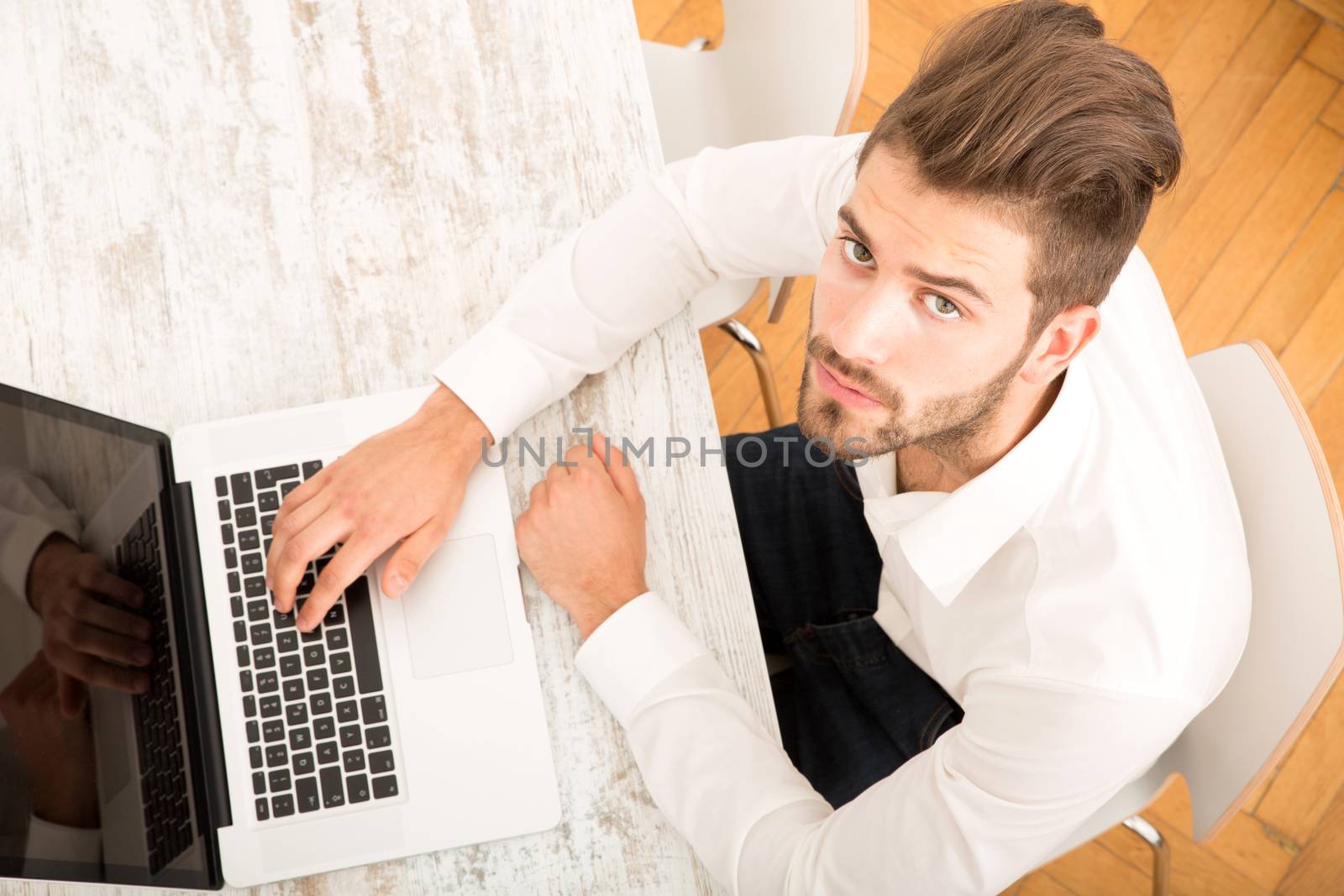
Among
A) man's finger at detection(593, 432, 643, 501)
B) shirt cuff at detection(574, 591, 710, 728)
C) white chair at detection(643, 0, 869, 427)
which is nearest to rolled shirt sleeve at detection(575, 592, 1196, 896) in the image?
shirt cuff at detection(574, 591, 710, 728)

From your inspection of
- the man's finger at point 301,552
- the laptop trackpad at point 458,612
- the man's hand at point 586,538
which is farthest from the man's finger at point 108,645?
the man's hand at point 586,538

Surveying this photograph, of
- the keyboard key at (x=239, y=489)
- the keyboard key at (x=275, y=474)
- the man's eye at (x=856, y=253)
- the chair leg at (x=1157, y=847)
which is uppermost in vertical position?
the man's eye at (x=856, y=253)

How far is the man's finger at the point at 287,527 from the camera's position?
881mm

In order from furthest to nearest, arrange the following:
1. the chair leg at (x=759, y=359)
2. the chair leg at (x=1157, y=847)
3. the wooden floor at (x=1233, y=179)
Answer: the wooden floor at (x=1233, y=179)
the chair leg at (x=759, y=359)
the chair leg at (x=1157, y=847)

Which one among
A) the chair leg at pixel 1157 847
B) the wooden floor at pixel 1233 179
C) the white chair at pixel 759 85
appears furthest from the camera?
the wooden floor at pixel 1233 179

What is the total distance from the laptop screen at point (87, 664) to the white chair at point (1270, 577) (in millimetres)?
965

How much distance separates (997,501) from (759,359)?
66 cm

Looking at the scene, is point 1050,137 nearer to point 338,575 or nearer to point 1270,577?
point 1270,577

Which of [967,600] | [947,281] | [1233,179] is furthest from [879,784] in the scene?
[1233,179]

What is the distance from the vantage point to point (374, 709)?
866mm

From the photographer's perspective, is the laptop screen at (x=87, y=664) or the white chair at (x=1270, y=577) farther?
the white chair at (x=1270, y=577)

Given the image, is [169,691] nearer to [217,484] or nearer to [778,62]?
[217,484]

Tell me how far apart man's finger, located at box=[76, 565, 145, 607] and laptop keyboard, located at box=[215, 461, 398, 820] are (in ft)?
0.28

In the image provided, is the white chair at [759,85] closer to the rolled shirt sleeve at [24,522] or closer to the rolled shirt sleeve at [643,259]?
the rolled shirt sleeve at [643,259]
